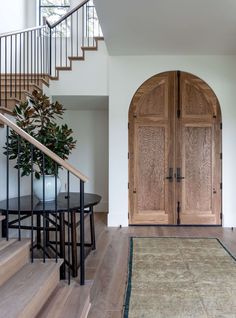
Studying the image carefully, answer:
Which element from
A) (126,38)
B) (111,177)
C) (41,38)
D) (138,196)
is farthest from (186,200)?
(41,38)

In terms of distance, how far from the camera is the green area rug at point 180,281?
2.35m

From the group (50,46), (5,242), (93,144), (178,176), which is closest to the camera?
(5,242)

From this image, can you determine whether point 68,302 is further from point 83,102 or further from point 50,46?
point 50,46

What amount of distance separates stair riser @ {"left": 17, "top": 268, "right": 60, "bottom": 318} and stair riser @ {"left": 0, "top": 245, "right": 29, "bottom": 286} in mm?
303

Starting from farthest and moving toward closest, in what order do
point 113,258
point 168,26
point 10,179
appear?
point 168,26
point 10,179
point 113,258

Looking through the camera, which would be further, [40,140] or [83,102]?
[83,102]

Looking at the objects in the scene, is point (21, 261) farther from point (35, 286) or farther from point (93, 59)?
point (93, 59)

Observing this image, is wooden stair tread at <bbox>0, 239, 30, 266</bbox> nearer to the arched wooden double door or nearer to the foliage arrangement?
the foliage arrangement

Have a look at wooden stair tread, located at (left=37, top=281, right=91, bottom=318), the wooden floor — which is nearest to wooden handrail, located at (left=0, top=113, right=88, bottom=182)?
wooden stair tread, located at (left=37, top=281, right=91, bottom=318)

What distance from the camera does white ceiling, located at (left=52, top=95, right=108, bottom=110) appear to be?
5609 mm

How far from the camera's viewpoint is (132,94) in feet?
17.6

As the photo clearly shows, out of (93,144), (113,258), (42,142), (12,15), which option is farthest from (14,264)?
(12,15)

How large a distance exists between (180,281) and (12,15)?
572 centimetres

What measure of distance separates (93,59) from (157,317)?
447cm
